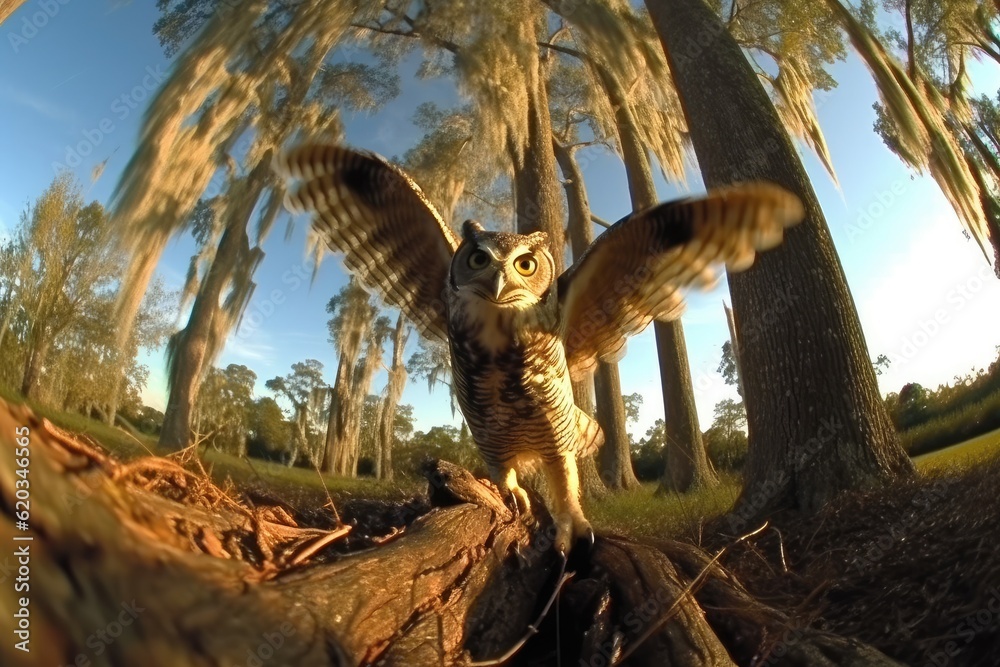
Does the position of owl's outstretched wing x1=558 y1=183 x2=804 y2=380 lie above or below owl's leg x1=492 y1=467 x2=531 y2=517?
above

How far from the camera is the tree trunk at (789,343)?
1.98m

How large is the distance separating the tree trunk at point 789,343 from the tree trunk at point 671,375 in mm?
700

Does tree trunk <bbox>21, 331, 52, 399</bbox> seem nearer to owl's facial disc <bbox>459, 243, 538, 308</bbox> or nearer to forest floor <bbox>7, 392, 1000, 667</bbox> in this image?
forest floor <bbox>7, 392, 1000, 667</bbox>

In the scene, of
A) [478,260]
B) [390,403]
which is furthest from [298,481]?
[390,403]

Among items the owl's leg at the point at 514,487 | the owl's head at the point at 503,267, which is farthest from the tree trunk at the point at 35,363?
the owl's leg at the point at 514,487

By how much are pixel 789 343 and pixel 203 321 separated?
3255 mm

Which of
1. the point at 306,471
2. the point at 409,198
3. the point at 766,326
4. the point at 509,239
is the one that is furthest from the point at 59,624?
the point at 306,471

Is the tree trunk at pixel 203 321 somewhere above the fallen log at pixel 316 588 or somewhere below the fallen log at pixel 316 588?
above

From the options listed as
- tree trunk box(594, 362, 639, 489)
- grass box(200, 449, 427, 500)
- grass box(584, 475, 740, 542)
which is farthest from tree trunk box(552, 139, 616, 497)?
grass box(200, 449, 427, 500)

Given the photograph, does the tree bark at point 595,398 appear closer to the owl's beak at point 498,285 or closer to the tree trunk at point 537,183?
the tree trunk at point 537,183

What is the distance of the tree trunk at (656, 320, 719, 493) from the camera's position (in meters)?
3.57

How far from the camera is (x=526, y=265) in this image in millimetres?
1444

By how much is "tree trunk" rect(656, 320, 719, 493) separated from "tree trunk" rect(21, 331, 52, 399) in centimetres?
325

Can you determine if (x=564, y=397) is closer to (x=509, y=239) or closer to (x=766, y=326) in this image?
(x=509, y=239)
